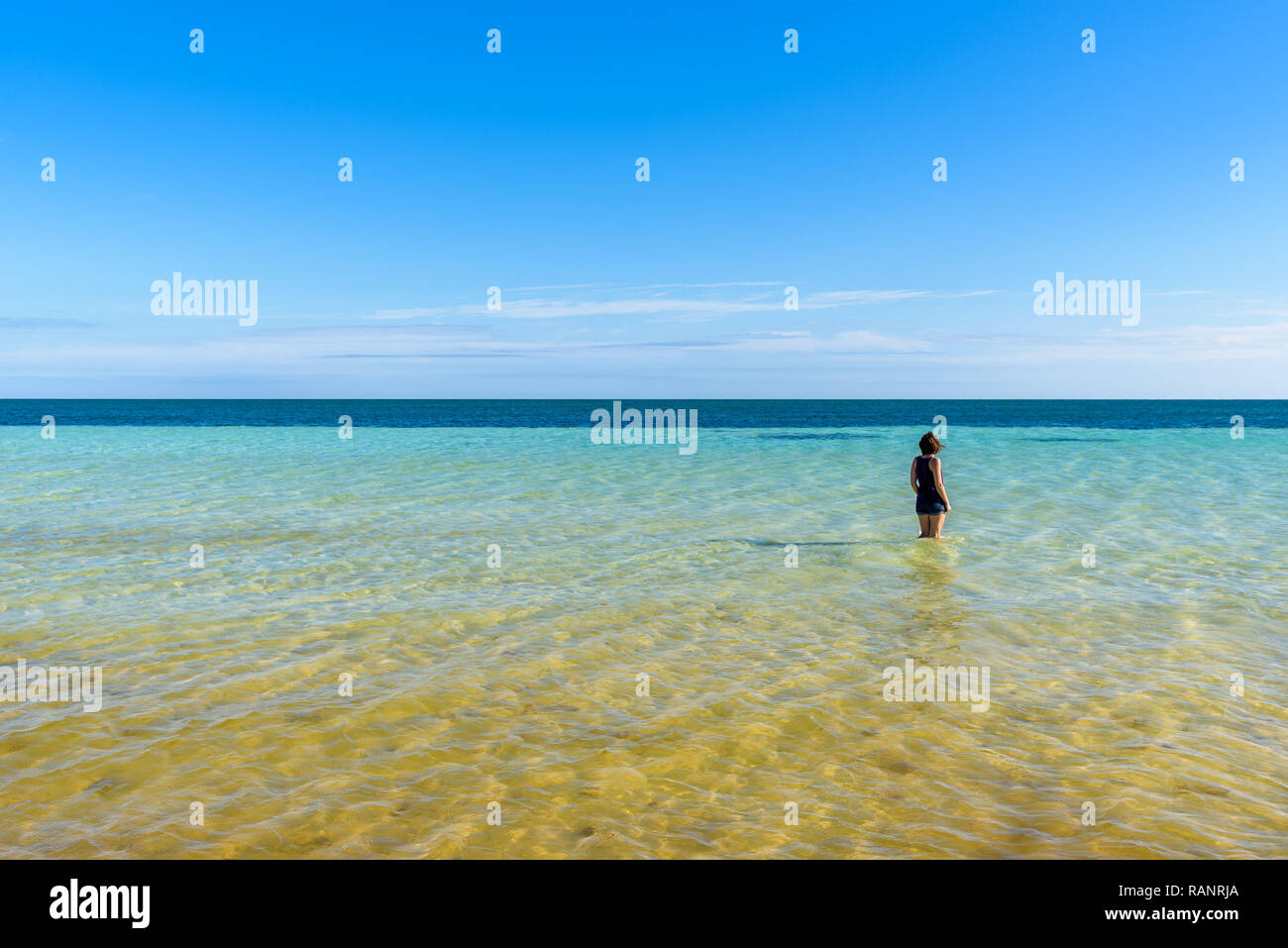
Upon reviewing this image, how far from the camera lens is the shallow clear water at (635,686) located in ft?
16.5

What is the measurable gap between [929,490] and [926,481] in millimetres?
178

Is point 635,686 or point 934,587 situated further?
point 934,587

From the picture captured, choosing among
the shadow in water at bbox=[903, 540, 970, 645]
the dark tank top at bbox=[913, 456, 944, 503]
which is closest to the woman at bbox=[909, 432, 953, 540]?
the dark tank top at bbox=[913, 456, 944, 503]

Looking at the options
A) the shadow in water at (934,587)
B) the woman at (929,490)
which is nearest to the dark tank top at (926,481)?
the woman at (929,490)

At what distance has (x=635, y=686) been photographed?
296 inches

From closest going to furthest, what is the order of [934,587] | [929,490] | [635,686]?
1. [635,686]
2. [934,587]
3. [929,490]

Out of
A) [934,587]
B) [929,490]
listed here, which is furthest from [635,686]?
[929,490]

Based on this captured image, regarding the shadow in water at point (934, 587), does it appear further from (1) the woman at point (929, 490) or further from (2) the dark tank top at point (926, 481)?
(2) the dark tank top at point (926, 481)

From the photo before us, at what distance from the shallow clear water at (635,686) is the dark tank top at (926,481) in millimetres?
849

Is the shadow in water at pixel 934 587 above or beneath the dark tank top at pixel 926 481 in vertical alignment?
beneath

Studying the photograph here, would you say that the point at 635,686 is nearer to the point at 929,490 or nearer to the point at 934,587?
the point at 934,587
